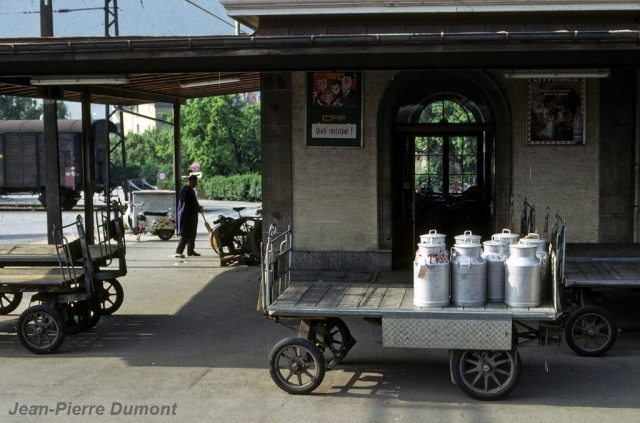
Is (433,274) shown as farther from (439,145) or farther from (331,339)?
(439,145)

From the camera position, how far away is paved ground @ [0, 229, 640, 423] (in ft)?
24.1

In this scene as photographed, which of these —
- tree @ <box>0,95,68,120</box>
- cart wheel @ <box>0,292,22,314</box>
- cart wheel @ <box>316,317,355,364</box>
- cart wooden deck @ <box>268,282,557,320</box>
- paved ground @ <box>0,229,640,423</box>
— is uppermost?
tree @ <box>0,95,68,120</box>

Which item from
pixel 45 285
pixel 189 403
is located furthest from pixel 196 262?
pixel 189 403

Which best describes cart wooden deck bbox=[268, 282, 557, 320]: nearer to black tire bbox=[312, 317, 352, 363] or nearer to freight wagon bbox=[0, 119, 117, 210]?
black tire bbox=[312, 317, 352, 363]

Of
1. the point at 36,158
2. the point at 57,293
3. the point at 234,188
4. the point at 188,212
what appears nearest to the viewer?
the point at 57,293

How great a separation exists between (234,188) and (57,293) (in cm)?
3736

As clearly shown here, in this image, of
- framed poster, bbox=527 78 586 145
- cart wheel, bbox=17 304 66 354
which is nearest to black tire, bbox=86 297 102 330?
cart wheel, bbox=17 304 66 354

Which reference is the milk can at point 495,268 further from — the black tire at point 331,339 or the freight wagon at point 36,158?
the freight wagon at point 36,158

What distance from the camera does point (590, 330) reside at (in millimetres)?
9133

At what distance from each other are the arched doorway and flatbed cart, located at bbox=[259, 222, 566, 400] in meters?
5.19

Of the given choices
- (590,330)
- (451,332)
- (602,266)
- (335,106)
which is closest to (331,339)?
(451,332)

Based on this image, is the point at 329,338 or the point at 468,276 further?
the point at 329,338

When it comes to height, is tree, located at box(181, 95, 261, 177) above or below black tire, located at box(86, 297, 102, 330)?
above

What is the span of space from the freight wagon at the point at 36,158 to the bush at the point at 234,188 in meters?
10.0
